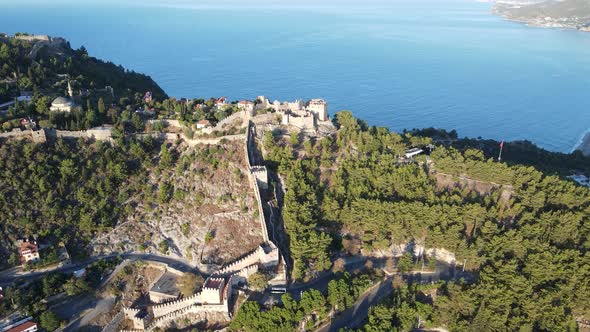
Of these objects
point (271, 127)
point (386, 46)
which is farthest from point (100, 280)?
point (386, 46)

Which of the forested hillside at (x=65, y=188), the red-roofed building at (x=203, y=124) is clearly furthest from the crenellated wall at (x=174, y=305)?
the red-roofed building at (x=203, y=124)

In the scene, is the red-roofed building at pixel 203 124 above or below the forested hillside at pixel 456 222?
above

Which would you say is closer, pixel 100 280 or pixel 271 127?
pixel 100 280

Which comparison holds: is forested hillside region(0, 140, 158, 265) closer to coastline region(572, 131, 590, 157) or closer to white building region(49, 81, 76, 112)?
white building region(49, 81, 76, 112)

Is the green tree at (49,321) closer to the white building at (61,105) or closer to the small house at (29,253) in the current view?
the small house at (29,253)

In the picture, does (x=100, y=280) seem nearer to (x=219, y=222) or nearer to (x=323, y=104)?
(x=219, y=222)

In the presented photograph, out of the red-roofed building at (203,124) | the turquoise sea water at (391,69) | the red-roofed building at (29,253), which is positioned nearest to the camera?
the red-roofed building at (29,253)

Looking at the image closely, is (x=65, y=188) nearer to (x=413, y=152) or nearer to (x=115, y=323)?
(x=115, y=323)

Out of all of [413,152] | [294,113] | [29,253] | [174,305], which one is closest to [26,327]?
[29,253]
